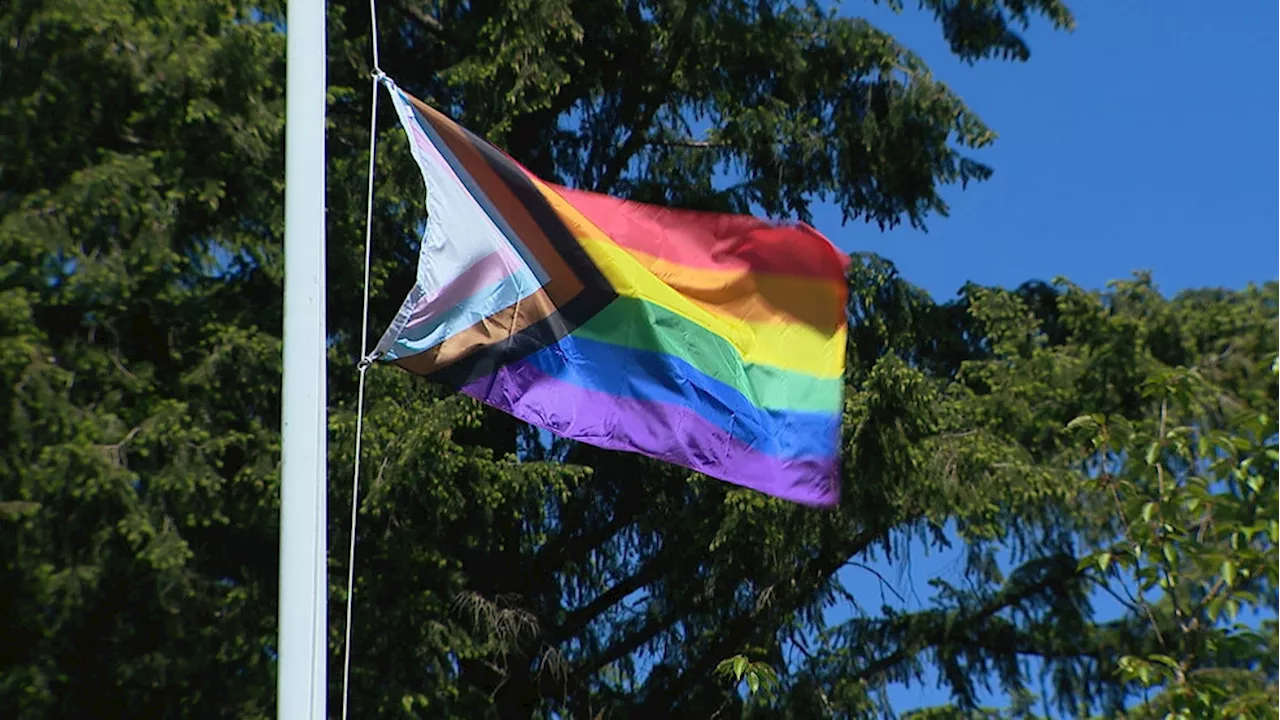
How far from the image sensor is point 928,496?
13.5m

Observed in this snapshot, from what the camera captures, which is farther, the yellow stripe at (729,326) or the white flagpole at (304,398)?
the yellow stripe at (729,326)

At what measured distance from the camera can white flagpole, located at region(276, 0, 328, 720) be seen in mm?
5617

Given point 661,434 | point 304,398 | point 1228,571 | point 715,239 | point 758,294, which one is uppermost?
point 715,239

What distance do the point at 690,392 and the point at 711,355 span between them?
206mm

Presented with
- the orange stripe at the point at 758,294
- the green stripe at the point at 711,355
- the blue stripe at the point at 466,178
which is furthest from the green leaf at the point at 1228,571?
the blue stripe at the point at 466,178

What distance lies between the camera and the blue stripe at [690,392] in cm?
782

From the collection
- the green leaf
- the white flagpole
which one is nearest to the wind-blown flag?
the white flagpole

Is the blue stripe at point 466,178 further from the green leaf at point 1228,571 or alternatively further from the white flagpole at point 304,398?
the green leaf at point 1228,571

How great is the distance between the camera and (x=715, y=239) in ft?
27.1

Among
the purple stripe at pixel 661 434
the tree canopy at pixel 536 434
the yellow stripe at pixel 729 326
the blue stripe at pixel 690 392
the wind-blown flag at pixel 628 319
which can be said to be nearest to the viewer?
the wind-blown flag at pixel 628 319

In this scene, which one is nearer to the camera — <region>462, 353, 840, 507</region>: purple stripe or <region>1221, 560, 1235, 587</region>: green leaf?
<region>462, 353, 840, 507</region>: purple stripe

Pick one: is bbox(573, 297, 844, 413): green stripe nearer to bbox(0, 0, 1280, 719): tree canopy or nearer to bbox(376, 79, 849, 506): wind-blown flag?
bbox(376, 79, 849, 506): wind-blown flag

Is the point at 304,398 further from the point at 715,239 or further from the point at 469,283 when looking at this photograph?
the point at 715,239

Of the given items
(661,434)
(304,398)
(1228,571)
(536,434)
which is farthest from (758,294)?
(536,434)
